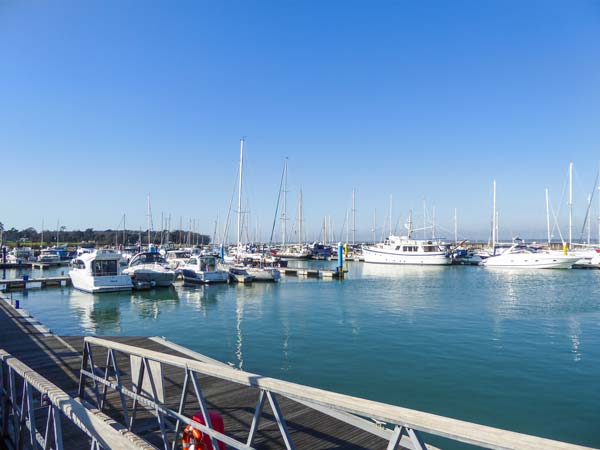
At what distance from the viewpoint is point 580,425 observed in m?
10.2

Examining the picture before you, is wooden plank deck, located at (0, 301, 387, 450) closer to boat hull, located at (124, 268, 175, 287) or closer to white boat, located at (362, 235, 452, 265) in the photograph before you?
boat hull, located at (124, 268, 175, 287)

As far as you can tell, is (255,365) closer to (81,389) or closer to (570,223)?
(81,389)

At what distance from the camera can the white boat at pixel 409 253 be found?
7400cm

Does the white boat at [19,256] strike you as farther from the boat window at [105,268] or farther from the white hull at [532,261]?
the white hull at [532,261]

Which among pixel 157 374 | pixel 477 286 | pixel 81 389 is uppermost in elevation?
pixel 157 374

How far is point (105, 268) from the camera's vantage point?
119ft

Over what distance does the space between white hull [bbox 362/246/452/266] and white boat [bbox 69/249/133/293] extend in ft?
175

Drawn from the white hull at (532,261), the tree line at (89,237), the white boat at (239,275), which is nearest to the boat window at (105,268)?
the white boat at (239,275)

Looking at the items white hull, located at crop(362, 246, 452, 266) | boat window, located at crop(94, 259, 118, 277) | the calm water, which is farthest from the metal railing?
white hull, located at crop(362, 246, 452, 266)

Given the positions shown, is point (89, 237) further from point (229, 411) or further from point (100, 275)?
point (229, 411)

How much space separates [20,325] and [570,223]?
8756 cm

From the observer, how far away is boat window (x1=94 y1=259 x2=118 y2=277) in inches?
1403

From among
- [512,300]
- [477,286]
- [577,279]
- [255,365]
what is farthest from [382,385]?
[577,279]

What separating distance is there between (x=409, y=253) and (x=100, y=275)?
56.3 meters
